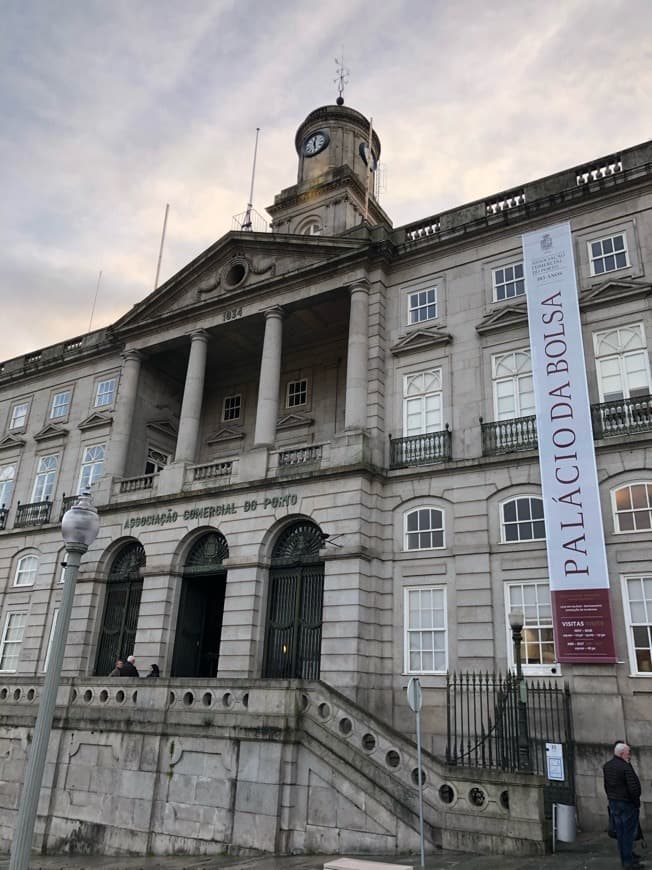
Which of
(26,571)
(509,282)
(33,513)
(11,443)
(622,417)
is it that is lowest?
(26,571)

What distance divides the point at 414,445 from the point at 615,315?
673 centimetres

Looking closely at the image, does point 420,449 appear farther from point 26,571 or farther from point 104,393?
point 26,571

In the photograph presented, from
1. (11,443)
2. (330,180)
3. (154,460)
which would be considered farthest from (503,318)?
(11,443)

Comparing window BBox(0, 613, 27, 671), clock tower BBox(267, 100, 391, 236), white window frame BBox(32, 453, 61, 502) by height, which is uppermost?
clock tower BBox(267, 100, 391, 236)

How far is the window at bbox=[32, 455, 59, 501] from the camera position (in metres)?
31.4

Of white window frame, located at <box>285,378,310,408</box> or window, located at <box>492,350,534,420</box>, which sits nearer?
window, located at <box>492,350,534,420</box>

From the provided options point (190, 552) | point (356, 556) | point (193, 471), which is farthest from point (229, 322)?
point (356, 556)

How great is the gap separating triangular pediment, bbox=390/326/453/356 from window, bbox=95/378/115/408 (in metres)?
13.8

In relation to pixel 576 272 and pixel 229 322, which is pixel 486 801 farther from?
pixel 229 322

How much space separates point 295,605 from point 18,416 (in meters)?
19.9

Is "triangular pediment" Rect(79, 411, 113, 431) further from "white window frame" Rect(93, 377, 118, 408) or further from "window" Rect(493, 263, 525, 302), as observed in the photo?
"window" Rect(493, 263, 525, 302)

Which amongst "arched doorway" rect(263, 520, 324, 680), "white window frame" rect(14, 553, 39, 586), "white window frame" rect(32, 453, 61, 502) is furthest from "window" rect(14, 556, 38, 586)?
"arched doorway" rect(263, 520, 324, 680)

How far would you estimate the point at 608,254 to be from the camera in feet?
68.4

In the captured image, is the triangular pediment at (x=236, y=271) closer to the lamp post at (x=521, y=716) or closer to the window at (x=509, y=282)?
the window at (x=509, y=282)
